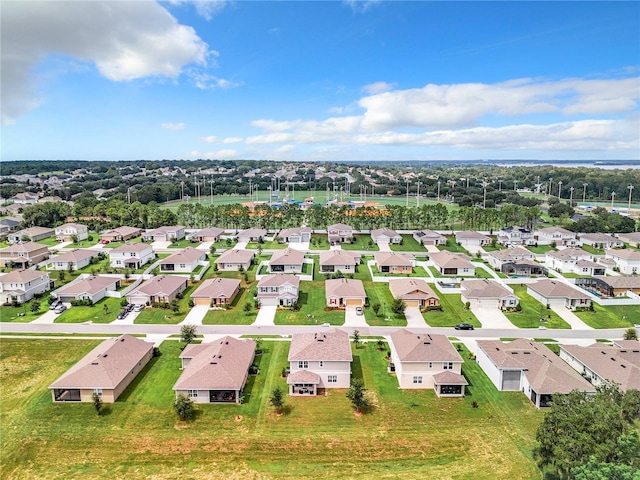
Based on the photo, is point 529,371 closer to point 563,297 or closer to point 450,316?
point 450,316

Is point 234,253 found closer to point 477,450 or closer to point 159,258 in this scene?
point 159,258

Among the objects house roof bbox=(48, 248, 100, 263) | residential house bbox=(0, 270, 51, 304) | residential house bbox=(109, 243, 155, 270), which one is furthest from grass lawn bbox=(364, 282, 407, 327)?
house roof bbox=(48, 248, 100, 263)

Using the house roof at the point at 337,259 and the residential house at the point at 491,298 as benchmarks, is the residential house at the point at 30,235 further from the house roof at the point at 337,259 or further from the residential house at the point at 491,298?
the residential house at the point at 491,298

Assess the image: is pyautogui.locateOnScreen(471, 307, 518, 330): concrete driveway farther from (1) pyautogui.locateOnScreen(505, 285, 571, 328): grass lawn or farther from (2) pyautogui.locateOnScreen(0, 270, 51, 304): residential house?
(2) pyautogui.locateOnScreen(0, 270, 51, 304): residential house

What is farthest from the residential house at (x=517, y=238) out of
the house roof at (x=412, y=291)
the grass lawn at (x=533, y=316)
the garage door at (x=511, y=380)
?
the garage door at (x=511, y=380)

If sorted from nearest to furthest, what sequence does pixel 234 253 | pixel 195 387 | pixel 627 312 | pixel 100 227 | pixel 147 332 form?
pixel 195 387
pixel 147 332
pixel 627 312
pixel 234 253
pixel 100 227

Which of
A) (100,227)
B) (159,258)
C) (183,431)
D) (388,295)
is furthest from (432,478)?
(100,227)
